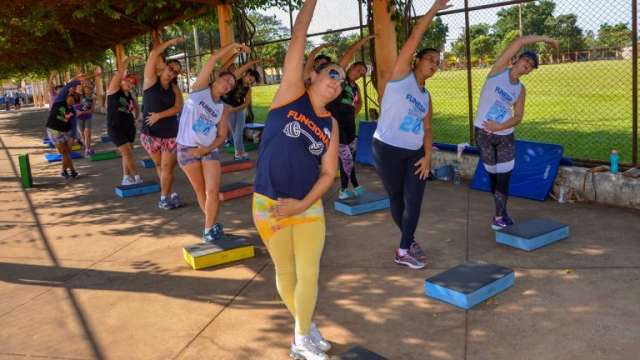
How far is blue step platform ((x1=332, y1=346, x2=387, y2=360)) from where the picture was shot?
11.2 feet

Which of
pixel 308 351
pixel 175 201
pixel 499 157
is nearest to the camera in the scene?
pixel 308 351

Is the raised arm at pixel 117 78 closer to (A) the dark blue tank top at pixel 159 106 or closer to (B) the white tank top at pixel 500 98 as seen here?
(A) the dark blue tank top at pixel 159 106

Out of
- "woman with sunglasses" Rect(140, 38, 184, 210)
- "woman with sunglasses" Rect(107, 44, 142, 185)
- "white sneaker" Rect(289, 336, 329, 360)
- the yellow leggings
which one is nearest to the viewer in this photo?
the yellow leggings

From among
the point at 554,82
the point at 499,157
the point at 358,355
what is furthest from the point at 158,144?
the point at 554,82

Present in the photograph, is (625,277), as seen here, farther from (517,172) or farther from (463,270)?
(517,172)

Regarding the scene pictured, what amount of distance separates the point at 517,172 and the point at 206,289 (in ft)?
15.1

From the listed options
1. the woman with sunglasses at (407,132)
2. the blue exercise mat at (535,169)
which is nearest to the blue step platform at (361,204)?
the blue exercise mat at (535,169)

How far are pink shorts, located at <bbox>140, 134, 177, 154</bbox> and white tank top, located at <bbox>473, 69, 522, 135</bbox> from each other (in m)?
4.17

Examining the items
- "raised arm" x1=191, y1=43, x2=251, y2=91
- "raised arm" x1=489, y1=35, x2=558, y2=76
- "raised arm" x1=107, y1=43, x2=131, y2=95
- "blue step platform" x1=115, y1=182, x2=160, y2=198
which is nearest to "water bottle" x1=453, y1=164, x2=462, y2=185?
"raised arm" x1=489, y1=35, x2=558, y2=76

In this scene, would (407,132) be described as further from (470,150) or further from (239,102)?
(239,102)

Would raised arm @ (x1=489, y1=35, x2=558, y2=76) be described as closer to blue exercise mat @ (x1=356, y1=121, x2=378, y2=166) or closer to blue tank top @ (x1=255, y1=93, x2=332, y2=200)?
blue tank top @ (x1=255, y1=93, x2=332, y2=200)

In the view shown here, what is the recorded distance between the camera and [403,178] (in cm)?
504

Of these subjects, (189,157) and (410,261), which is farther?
(189,157)

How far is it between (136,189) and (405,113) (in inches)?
236
